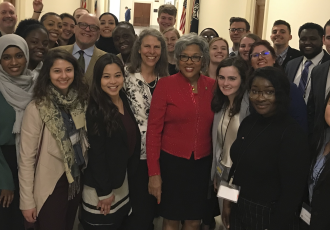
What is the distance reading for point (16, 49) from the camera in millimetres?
2418

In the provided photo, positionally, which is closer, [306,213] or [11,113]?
[306,213]

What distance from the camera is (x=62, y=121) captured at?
2197mm

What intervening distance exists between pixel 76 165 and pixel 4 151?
0.55 meters

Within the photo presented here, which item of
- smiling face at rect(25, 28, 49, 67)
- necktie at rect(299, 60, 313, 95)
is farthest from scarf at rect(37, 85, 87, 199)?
necktie at rect(299, 60, 313, 95)

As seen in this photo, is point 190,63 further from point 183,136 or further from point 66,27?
point 66,27

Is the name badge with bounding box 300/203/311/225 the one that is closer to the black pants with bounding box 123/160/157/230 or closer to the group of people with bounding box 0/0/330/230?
the group of people with bounding box 0/0/330/230

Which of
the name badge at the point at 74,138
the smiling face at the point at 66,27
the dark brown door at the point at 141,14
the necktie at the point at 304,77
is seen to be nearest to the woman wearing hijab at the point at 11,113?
the name badge at the point at 74,138

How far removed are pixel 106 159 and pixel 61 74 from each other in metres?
0.68

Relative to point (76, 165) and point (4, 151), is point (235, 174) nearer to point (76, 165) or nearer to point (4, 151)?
point (76, 165)

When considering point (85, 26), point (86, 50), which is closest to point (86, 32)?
point (85, 26)

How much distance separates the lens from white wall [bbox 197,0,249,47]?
785 cm

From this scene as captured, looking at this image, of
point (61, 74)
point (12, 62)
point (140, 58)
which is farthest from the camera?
point (140, 58)

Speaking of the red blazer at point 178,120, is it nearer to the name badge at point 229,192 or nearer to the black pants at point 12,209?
the name badge at point 229,192

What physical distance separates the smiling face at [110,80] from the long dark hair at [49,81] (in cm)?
17
